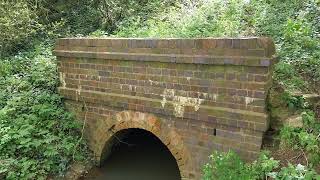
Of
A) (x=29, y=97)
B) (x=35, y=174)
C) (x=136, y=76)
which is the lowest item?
(x=35, y=174)

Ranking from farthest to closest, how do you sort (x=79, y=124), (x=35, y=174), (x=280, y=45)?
(x=79, y=124)
(x=280, y=45)
(x=35, y=174)

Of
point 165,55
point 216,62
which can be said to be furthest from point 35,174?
point 216,62

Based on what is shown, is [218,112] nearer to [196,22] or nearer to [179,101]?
[179,101]

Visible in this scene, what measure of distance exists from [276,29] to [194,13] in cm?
301

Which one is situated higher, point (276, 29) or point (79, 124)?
point (276, 29)

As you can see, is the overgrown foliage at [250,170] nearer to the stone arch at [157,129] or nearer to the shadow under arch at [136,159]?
the stone arch at [157,129]

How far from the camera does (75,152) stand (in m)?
6.45

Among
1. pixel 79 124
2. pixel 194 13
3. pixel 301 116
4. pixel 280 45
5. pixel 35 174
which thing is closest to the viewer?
pixel 301 116

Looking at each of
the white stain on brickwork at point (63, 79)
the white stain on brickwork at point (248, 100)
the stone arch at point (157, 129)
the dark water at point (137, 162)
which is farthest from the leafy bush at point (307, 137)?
the white stain on brickwork at point (63, 79)

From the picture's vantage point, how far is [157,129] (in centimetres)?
569

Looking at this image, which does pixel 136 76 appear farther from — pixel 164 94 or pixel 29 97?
pixel 29 97

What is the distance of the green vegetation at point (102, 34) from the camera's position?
15.4 feet

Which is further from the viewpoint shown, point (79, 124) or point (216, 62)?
point (79, 124)

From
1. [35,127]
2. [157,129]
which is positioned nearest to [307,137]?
[157,129]
